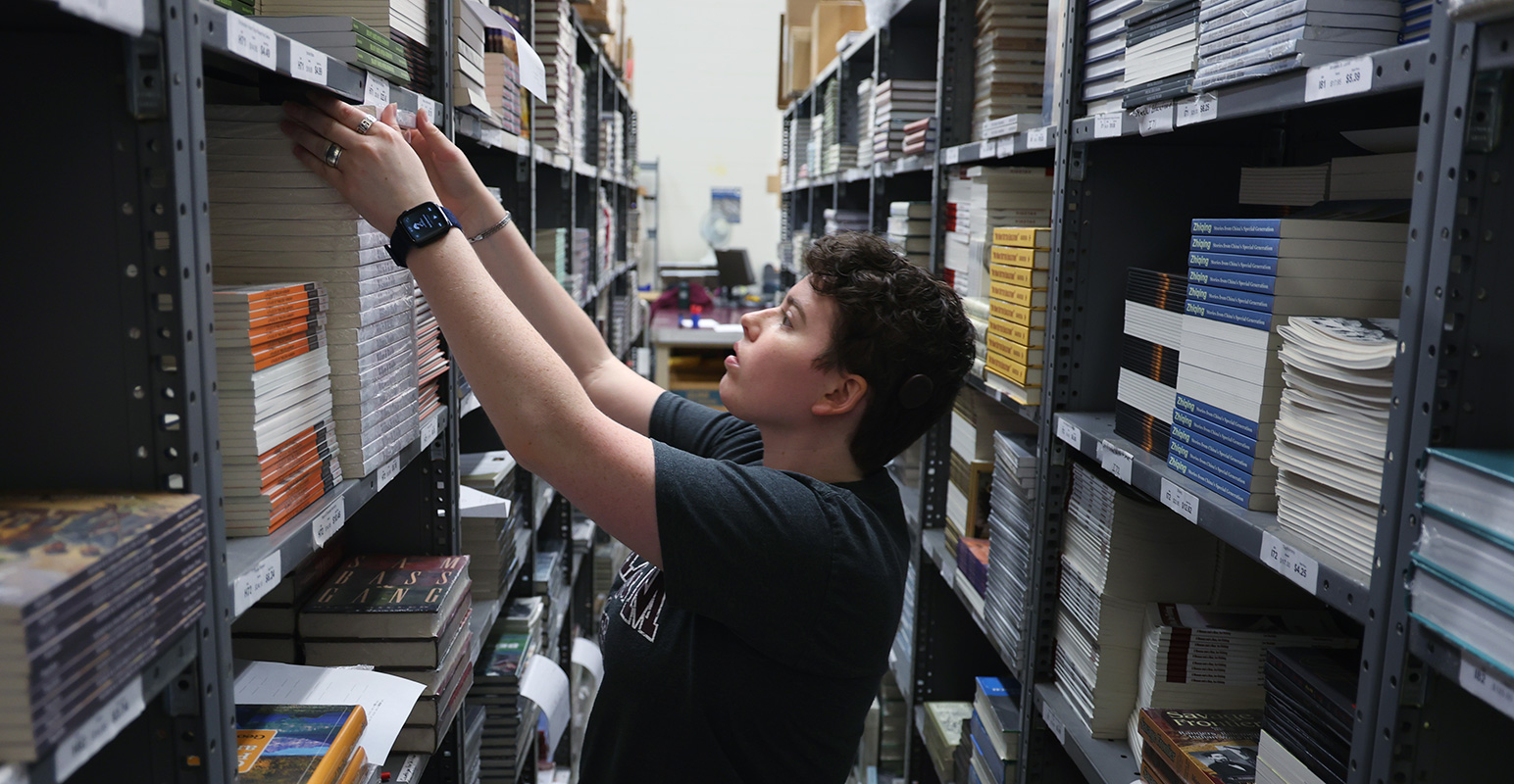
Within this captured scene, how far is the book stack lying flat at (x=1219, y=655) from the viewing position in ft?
5.38

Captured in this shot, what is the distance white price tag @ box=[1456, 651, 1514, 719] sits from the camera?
2.80 ft

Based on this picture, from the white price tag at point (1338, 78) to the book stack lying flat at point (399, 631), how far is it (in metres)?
1.47

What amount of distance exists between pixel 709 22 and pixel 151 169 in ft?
26.0

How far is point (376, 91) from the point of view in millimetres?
1374

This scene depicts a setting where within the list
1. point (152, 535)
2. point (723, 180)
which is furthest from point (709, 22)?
point (152, 535)

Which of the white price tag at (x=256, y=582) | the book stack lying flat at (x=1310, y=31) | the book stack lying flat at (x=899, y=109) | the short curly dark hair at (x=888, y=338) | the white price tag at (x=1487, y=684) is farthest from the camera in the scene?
the book stack lying flat at (x=899, y=109)

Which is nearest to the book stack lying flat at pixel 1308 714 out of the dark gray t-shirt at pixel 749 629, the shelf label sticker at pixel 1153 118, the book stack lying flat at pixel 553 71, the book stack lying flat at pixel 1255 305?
the book stack lying flat at pixel 1255 305

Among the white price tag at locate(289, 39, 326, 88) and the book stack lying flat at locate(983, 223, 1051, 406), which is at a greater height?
the white price tag at locate(289, 39, 326, 88)

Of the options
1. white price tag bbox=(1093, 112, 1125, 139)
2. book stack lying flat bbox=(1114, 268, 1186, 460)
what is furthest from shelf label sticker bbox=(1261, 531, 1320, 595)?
white price tag bbox=(1093, 112, 1125, 139)

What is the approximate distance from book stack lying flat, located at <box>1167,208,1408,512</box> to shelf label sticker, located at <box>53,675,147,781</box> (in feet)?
4.35

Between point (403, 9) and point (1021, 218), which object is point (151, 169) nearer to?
point (403, 9)

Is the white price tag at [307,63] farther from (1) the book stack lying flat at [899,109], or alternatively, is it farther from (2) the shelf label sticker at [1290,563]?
(1) the book stack lying flat at [899,109]

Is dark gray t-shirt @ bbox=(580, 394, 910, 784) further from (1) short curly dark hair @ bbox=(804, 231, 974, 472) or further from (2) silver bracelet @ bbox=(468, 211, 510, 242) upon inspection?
(2) silver bracelet @ bbox=(468, 211, 510, 242)

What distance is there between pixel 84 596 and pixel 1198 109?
1.46m
